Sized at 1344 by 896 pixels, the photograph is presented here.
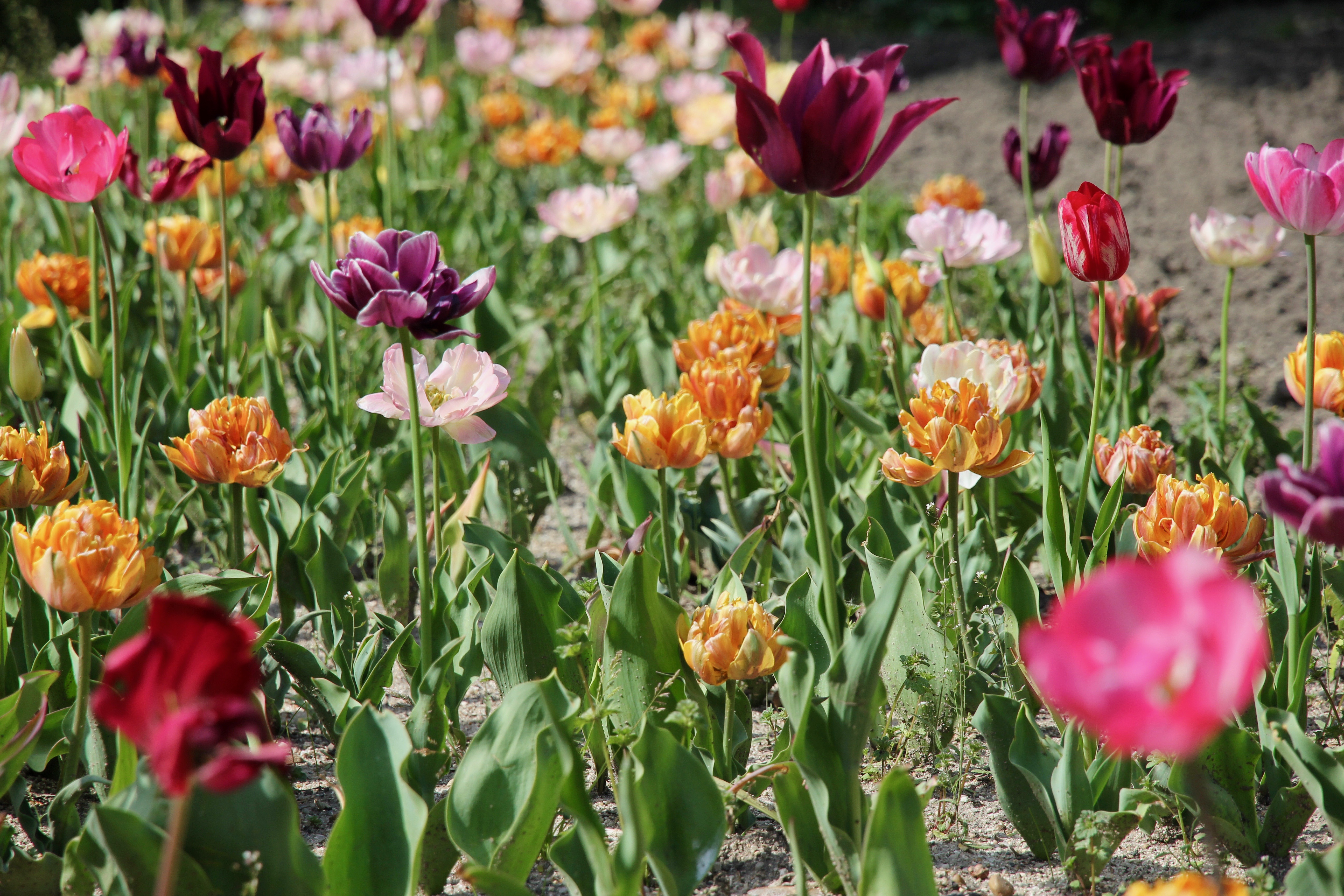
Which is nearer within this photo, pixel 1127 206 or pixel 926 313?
pixel 926 313

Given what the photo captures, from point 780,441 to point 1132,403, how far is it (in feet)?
2.32

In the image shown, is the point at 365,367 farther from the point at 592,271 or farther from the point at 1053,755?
the point at 1053,755

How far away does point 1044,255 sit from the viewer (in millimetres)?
1979

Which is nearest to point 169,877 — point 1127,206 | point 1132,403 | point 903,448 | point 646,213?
point 903,448

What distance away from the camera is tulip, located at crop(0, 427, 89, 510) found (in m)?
1.45

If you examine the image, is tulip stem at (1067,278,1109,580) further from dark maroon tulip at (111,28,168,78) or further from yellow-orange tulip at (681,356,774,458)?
dark maroon tulip at (111,28,168,78)

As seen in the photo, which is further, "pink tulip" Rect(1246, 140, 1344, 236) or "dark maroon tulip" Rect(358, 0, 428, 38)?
"dark maroon tulip" Rect(358, 0, 428, 38)

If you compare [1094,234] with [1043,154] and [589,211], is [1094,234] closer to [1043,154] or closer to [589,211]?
[1043,154]

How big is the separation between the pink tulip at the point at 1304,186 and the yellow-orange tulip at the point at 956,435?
0.43m

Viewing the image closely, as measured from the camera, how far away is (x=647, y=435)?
150 centimetres

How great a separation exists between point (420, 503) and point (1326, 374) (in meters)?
1.36

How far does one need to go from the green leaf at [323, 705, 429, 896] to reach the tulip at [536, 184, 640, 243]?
5.82ft

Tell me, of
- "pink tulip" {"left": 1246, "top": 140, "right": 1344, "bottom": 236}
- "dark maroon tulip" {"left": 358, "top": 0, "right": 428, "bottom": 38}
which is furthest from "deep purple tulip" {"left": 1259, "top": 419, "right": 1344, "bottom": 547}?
"dark maroon tulip" {"left": 358, "top": 0, "right": 428, "bottom": 38}

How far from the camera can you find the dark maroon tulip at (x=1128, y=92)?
1.98 m
